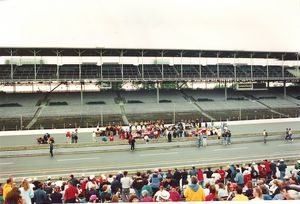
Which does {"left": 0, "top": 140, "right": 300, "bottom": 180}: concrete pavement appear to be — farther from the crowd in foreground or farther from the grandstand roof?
the grandstand roof

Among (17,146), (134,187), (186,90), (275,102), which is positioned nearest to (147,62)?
(186,90)

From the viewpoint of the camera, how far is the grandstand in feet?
146

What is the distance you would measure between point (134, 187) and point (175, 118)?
1246 inches

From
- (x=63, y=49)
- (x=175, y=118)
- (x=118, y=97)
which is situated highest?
(x=63, y=49)

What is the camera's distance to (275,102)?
55062 mm

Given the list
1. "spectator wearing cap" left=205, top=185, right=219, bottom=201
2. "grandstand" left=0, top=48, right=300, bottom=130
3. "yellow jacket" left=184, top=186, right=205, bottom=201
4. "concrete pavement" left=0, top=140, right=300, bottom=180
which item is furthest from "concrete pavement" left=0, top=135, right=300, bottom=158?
"yellow jacket" left=184, top=186, right=205, bottom=201

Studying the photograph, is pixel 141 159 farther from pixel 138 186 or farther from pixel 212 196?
pixel 212 196

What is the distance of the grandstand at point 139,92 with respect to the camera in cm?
4450

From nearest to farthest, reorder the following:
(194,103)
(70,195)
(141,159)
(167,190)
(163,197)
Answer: (163,197)
(70,195)
(167,190)
(141,159)
(194,103)

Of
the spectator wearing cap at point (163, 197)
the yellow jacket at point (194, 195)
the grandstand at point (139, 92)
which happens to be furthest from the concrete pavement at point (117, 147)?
the yellow jacket at point (194, 195)

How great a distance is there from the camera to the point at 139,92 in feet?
183

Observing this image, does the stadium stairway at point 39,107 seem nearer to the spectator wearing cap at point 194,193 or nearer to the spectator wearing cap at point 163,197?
the spectator wearing cap at point 163,197

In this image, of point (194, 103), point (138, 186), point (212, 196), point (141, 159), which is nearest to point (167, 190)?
point (138, 186)

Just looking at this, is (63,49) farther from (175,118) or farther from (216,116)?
(216,116)
